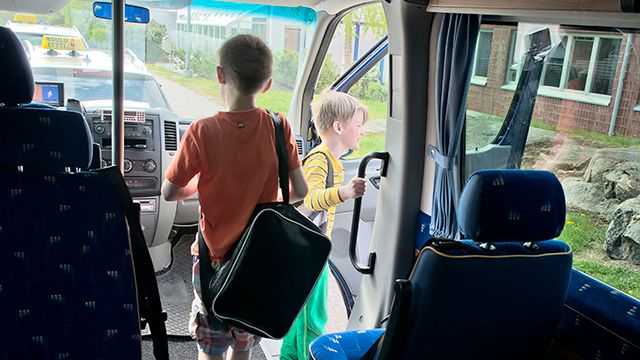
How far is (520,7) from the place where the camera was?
1825 mm

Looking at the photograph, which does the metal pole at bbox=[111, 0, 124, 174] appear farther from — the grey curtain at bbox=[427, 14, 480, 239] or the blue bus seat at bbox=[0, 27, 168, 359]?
the grey curtain at bbox=[427, 14, 480, 239]

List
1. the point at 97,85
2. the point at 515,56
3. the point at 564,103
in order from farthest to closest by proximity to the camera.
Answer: the point at 97,85 < the point at 515,56 < the point at 564,103

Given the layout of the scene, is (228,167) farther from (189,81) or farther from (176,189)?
(189,81)

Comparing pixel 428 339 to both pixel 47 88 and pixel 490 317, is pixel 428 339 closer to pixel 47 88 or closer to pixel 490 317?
Result: pixel 490 317

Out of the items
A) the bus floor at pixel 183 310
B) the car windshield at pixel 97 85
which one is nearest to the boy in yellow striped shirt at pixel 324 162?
the bus floor at pixel 183 310

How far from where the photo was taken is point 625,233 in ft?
6.21

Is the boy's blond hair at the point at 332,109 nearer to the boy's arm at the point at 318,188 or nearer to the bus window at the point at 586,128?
the boy's arm at the point at 318,188

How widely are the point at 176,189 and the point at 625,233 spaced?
1504 millimetres

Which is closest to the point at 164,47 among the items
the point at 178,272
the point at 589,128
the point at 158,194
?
the point at 158,194

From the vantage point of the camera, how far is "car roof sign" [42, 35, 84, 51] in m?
3.08

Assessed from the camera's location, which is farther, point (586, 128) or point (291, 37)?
point (291, 37)

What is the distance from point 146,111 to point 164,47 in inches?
16.9

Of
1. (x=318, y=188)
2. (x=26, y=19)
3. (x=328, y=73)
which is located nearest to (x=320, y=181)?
(x=318, y=188)

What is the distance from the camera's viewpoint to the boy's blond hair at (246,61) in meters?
1.79
